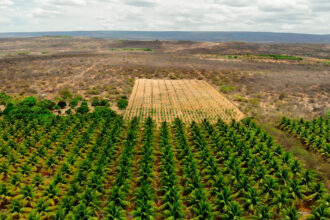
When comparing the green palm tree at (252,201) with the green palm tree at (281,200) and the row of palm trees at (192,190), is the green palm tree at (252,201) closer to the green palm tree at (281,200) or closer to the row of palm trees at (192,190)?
the green palm tree at (281,200)

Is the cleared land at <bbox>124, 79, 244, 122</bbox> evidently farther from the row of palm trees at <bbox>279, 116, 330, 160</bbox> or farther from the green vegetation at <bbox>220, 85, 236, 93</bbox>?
the row of palm trees at <bbox>279, 116, 330, 160</bbox>

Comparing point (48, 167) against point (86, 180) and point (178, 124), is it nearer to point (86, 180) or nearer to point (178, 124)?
point (86, 180)

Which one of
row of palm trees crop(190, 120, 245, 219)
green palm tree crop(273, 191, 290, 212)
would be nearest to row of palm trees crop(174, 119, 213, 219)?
row of palm trees crop(190, 120, 245, 219)

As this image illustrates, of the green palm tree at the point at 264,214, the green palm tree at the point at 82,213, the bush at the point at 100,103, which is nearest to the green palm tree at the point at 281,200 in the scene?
the green palm tree at the point at 264,214

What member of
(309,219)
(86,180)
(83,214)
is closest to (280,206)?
(309,219)

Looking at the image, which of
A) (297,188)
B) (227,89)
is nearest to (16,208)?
(297,188)

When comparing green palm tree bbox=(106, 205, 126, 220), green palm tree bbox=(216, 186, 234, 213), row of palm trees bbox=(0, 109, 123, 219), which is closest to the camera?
green palm tree bbox=(106, 205, 126, 220)
